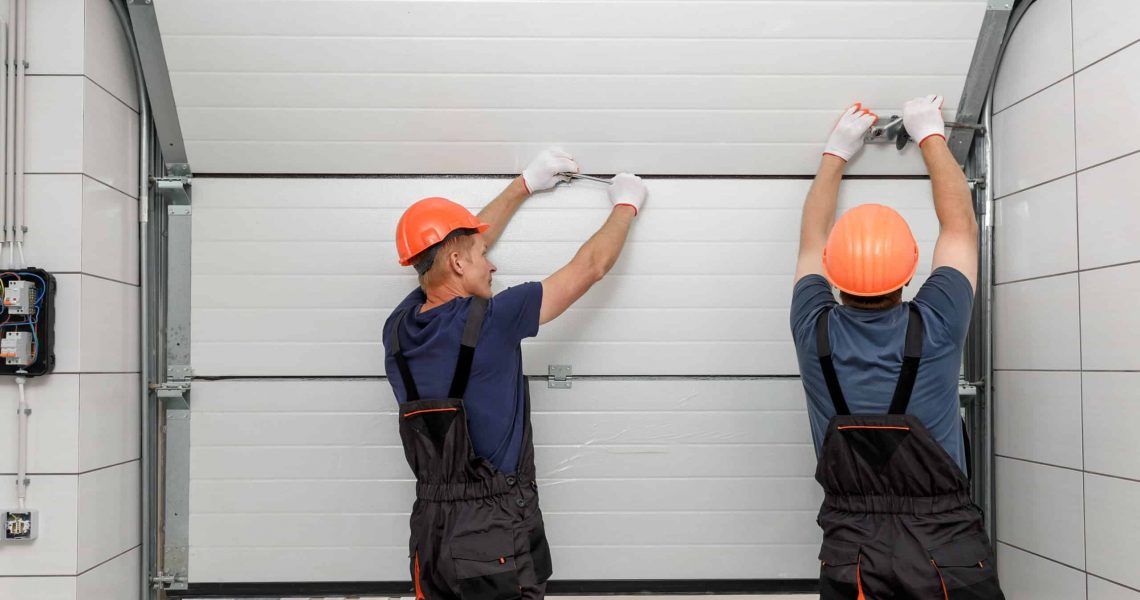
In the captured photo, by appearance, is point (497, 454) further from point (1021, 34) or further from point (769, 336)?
point (1021, 34)

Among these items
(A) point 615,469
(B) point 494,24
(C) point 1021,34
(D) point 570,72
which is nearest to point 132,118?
(B) point 494,24

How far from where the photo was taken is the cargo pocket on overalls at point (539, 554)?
7.09 ft

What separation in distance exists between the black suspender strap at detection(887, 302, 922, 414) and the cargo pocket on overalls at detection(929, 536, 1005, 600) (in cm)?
38

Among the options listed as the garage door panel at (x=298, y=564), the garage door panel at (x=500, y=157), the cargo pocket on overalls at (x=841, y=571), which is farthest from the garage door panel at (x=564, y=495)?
the garage door panel at (x=500, y=157)

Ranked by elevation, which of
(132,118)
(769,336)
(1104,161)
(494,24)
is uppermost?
(494,24)

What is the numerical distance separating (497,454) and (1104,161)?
1887 mm

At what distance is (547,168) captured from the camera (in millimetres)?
2500

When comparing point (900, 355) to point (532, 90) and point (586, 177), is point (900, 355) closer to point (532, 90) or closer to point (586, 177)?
point (586, 177)

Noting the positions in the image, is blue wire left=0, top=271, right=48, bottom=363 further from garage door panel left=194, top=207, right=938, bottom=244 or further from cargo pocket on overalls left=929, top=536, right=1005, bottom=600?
cargo pocket on overalls left=929, top=536, right=1005, bottom=600

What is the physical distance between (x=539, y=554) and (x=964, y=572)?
112 cm

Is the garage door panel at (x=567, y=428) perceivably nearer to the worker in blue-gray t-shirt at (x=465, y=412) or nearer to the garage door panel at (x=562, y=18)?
the worker in blue-gray t-shirt at (x=465, y=412)

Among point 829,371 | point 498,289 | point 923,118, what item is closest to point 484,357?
point 498,289

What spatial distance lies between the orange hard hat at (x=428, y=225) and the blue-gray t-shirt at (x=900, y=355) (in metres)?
1.04

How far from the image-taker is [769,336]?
262 cm
